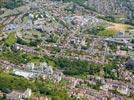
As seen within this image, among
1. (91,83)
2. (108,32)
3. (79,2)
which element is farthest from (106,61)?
(79,2)

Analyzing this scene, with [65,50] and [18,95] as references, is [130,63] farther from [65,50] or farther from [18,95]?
[18,95]

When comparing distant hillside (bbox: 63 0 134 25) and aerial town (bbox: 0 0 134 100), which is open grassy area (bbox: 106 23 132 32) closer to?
aerial town (bbox: 0 0 134 100)

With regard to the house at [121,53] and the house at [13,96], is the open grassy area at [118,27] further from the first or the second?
the house at [13,96]

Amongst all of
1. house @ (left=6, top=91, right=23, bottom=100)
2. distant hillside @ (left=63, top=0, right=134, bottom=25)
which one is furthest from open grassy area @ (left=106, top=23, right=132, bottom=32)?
house @ (left=6, top=91, right=23, bottom=100)

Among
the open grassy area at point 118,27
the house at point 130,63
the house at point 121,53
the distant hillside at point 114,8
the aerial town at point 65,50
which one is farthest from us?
the distant hillside at point 114,8

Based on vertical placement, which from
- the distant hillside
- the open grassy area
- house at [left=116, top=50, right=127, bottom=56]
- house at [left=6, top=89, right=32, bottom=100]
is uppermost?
house at [left=6, top=89, right=32, bottom=100]

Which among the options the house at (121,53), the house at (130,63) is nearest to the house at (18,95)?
the house at (130,63)

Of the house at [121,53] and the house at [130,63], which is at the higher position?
the house at [130,63]

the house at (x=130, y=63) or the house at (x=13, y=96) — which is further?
the house at (x=130, y=63)

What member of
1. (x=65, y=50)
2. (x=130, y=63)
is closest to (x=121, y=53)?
(x=130, y=63)
